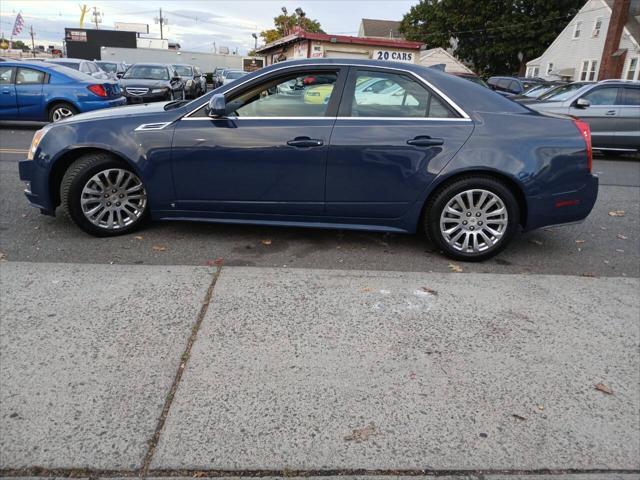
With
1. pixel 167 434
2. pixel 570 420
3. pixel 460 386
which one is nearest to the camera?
pixel 167 434

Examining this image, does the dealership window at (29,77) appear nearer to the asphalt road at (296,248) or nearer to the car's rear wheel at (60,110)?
the car's rear wheel at (60,110)

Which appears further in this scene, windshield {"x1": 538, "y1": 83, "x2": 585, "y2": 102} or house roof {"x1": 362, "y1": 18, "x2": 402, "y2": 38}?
house roof {"x1": 362, "y1": 18, "x2": 402, "y2": 38}

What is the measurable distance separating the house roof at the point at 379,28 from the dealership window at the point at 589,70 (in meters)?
35.8

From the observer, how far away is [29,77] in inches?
482

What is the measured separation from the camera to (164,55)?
45500mm

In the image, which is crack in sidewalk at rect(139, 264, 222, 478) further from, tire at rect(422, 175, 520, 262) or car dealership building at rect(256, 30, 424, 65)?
car dealership building at rect(256, 30, 424, 65)

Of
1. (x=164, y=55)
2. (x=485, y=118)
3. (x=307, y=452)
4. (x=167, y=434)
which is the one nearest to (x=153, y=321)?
(x=167, y=434)

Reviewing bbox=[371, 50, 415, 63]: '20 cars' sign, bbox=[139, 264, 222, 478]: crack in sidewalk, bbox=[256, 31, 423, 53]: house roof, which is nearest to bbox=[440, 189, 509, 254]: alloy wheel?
bbox=[139, 264, 222, 478]: crack in sidewalk

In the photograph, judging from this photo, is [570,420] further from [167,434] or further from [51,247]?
[51,247]

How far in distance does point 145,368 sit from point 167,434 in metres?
0.57

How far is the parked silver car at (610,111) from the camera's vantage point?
11.5 meters

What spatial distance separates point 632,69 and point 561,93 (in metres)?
22.2

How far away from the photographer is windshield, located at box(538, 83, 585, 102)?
39.2 feet

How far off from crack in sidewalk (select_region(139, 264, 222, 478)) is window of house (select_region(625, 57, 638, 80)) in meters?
32.4
